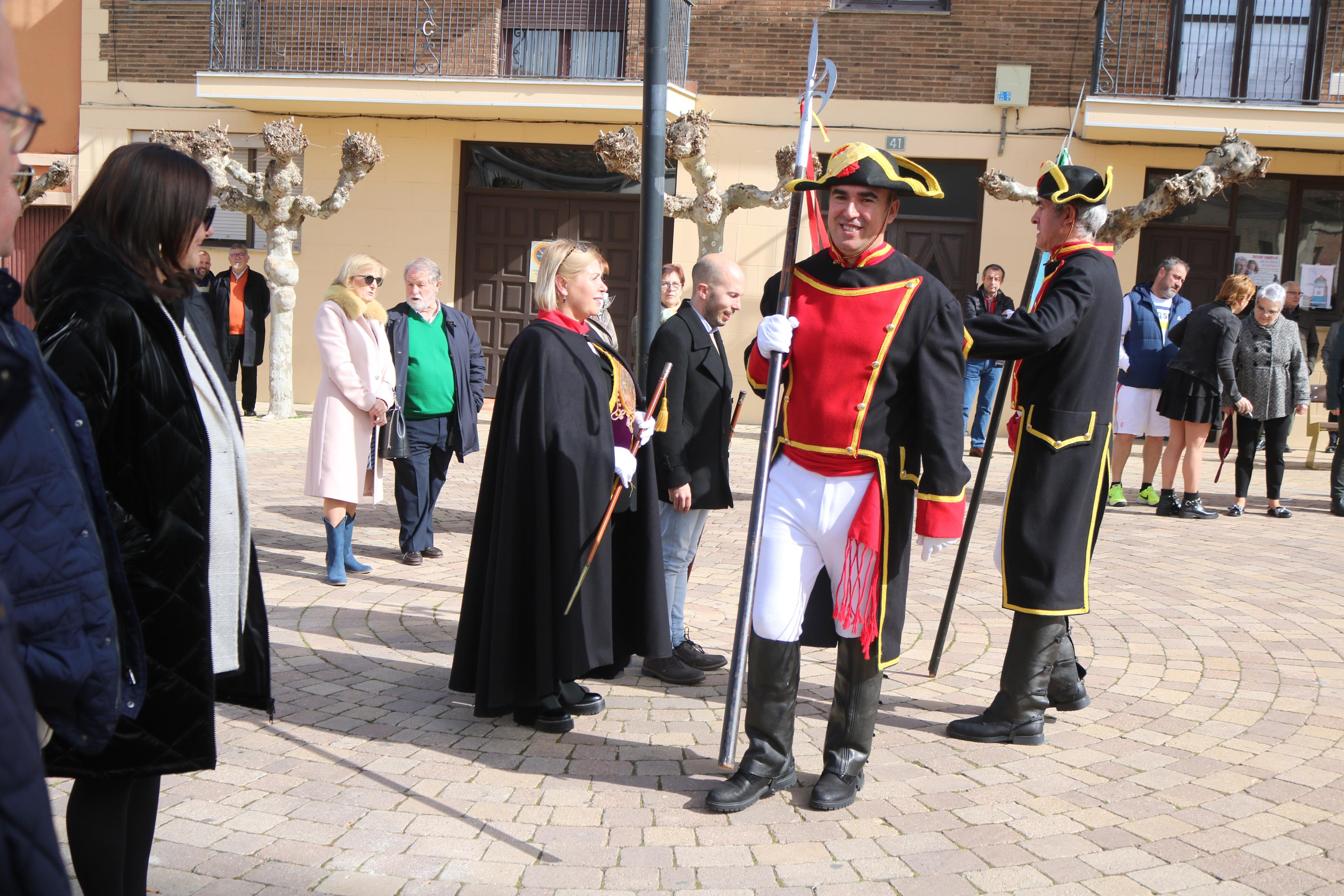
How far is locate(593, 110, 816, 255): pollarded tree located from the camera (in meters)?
13.2

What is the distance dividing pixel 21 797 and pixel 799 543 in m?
2.81

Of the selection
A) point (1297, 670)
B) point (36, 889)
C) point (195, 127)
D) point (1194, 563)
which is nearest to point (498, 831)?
point (36, 889)

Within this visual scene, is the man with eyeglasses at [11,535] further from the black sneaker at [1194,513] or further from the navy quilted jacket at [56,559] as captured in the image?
the black sneaker at [1194,513]

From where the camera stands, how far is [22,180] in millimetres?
1952

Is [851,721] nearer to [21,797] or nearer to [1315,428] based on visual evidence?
[21,797]

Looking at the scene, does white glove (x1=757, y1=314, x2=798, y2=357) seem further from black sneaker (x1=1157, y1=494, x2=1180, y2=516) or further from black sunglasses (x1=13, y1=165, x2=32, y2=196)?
black sneaker (x1=1157, y1=494, x2=1180, y2=516)

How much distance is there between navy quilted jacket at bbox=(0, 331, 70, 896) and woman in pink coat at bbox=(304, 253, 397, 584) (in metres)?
5.49

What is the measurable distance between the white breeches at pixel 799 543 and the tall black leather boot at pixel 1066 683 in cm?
148

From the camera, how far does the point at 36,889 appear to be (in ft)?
4.21

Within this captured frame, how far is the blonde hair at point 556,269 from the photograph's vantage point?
4.57 m

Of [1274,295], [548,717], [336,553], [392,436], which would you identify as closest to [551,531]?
[548,717]

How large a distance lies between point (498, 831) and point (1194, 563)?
19.6ft

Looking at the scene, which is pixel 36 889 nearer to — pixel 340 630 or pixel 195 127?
pixel 340 630

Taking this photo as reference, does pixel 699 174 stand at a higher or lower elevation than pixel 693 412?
higher
